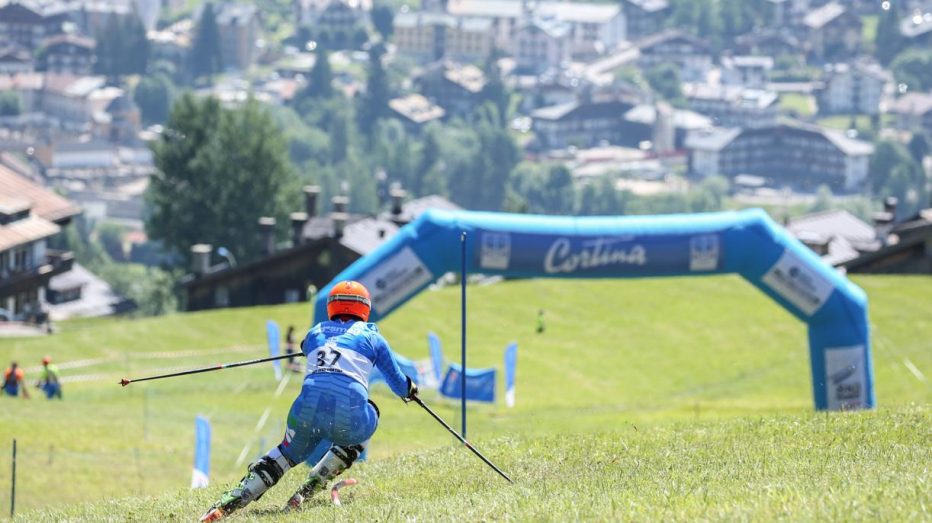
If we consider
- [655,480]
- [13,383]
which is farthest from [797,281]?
[655,480]

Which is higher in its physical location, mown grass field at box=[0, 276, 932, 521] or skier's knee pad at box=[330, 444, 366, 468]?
skier's knee pad at box=[330, 444, 366, 468]

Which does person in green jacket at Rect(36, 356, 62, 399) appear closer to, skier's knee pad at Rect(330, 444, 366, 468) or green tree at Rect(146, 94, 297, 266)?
skier's knee pad at Rect(330, 444, 366, 468)

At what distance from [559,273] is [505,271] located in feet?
3.74

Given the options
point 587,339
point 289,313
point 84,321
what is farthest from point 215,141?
point 587,339

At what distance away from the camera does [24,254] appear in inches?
3310

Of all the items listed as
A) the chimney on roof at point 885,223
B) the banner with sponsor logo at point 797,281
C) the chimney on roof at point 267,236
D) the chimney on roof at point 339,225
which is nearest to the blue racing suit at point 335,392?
the banner with sponsor logo at point 797,281

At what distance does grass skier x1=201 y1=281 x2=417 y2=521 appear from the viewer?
1481cm

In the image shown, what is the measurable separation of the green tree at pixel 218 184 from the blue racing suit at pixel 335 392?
9256cm

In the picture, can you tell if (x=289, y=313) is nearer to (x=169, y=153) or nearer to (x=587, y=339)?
(x=587, y=339)

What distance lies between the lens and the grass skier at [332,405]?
14.8m

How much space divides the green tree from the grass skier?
9242cm

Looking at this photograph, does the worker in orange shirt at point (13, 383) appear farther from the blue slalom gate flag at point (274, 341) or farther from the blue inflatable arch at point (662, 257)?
the blue inflatable arch at point (662, 257)

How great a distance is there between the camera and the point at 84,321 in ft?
380

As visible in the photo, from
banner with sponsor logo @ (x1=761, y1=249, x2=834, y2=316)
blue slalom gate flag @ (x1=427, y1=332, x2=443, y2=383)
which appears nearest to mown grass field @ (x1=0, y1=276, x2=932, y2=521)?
blue slalom gate flag @ (x1=427, y1=332, x2=443, y2=383)
